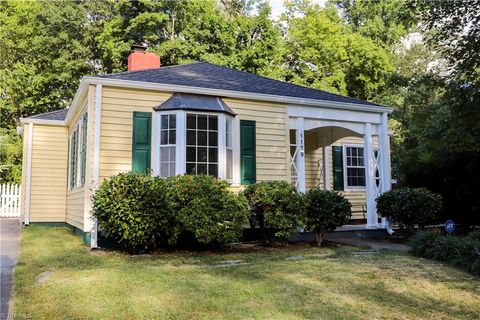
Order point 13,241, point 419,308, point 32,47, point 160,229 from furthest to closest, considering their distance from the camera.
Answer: point 32,47 < point 13,241 < point 160,229 < point 419,308

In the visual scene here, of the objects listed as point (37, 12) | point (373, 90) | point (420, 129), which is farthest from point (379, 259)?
point (37, 12)

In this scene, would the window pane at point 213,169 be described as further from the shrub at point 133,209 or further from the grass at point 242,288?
the grass at point 242,288

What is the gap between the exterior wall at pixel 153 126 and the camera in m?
8.48

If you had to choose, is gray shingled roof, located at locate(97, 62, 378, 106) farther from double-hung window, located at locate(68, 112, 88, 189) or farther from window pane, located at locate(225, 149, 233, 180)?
double-hung window, located at locate(68, 112, 88, 189)

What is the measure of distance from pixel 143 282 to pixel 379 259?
3932mm

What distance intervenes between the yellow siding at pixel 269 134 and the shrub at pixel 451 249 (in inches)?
142

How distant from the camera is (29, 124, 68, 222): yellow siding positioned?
12586 millimetres

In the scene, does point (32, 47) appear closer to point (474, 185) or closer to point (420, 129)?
point (420, 129)

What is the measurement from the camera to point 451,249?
258 inches

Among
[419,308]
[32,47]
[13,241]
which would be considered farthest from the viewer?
[32,47]

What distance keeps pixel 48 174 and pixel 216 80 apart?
20.9ft

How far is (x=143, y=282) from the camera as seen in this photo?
197 inches

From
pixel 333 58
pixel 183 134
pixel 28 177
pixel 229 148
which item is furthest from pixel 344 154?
pixel 333 58

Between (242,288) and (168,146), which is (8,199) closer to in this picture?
(168,146)
